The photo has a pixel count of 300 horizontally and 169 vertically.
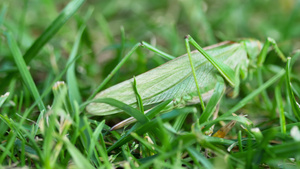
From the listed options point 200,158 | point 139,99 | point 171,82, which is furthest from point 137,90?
point 200,158

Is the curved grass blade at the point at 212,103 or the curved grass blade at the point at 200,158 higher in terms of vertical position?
the curved grass blade at the point at 212,103

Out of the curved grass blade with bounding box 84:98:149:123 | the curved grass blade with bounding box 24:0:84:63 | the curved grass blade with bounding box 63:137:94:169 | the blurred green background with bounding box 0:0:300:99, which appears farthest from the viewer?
the blurred green background with bounding box 0:0:300:99

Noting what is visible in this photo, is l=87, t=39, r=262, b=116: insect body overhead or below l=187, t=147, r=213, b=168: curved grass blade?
overhead

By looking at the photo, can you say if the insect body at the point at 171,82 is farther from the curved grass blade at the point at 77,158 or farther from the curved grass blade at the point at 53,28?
the curved grass blade at the point at 53,28

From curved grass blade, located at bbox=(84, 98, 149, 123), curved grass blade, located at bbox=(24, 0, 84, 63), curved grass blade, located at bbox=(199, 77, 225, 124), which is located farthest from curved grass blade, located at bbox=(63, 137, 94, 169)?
curved grass blade, located at bbox=(24, 0, 84, 63)

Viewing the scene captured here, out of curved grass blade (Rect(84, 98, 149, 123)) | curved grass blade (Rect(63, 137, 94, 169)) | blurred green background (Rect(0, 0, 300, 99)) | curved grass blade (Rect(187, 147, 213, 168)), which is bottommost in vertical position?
curved grass blade (Rect(187, 147, 213, 168))

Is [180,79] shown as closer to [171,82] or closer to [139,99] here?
[171,82]

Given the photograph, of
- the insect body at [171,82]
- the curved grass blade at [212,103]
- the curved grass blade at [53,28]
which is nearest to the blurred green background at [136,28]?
the curved grass blade at [53,28]

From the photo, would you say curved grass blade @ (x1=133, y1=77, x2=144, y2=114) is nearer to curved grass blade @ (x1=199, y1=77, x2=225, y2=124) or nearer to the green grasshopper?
the green grasshopper
